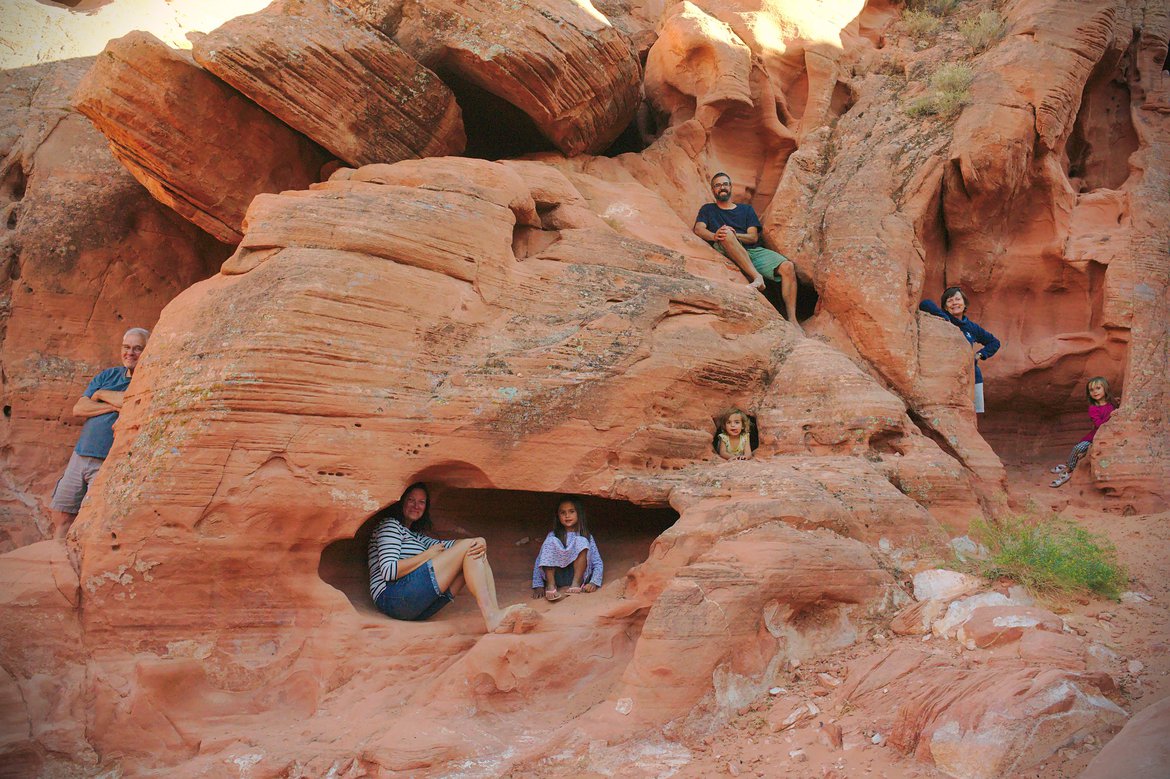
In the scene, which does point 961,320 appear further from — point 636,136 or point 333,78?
point 333,78

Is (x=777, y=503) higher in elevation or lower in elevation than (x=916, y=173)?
lower

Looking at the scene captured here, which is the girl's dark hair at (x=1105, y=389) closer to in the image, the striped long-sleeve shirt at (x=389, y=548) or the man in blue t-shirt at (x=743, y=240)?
the man in blue t-shirt at (x=743, y=240)

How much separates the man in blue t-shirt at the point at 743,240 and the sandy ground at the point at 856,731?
159 inches

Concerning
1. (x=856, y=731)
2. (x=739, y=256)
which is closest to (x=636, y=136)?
(x=739, y=256)

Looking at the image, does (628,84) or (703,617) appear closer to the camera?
(703,617)

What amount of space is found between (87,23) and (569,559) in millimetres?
9869

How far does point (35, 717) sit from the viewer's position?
5.06m

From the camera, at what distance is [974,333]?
29.9 ft

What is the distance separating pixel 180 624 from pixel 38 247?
16.5ft

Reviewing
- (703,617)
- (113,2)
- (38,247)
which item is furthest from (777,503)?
(113,2)

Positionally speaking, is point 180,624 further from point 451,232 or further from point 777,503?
point 777,503

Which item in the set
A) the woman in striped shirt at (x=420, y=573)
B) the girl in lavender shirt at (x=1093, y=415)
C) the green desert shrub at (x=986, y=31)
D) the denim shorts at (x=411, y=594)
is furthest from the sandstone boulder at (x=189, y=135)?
the girl in lavender shirt at (x=1093, y=415)

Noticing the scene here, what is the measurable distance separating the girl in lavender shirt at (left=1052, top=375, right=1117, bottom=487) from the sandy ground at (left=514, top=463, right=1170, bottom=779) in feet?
9.66

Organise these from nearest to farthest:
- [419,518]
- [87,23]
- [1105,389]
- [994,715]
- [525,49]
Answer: [994,715] < [419,518] < [525,49] < [1105,389] < [87,23]
